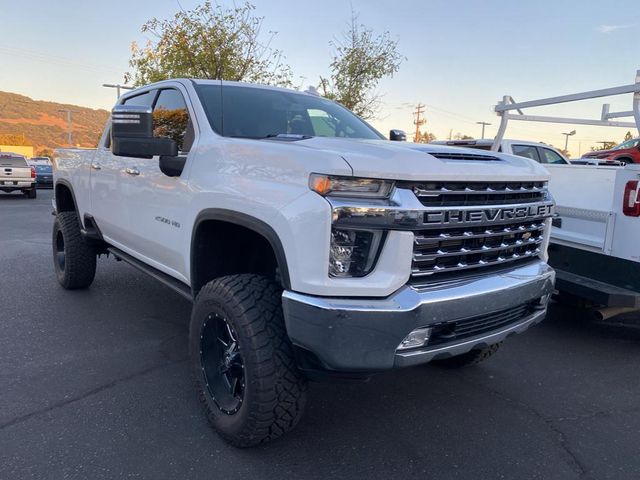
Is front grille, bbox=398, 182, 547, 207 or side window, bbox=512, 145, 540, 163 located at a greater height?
side window, bbox=512, 145, 540, 163

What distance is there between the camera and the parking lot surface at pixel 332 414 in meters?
2.69

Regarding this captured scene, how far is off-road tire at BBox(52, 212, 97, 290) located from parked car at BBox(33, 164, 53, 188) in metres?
22.9

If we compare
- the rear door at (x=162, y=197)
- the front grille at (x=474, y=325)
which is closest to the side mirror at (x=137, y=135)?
the rear door at (x=162, y=197)

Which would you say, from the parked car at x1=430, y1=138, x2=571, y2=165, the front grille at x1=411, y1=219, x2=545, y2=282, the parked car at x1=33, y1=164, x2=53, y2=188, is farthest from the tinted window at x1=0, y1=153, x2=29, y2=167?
the front grille at x1=411, y1=219, x2=545, y2=282

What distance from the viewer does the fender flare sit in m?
2.40

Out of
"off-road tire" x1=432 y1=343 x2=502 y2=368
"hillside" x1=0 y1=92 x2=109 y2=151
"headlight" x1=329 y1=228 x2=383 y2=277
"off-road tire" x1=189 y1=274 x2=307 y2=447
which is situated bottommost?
"off-road tire" x1=432 y1=343 x2=502 y2=368

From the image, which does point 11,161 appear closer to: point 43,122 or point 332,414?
point 332,414

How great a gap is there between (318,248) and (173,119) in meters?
2.11

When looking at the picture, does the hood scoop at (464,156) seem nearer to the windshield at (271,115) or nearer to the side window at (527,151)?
the windshield at (271,115)

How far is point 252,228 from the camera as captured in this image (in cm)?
260

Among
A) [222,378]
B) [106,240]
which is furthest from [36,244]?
[222,378]

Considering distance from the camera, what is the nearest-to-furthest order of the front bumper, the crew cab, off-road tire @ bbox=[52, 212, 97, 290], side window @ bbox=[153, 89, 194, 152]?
the front bumper, side window @ bbox=[153, 89, 194, 152], off-road tire @ bbox=[52, 212, 97, 290], the crew cab

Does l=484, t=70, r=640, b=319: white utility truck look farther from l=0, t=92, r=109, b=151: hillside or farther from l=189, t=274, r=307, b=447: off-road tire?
l=0, t=92, r=109, b=151: hillside

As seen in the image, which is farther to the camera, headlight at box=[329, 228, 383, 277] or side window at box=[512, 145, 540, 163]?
side window at box=[512, 145, 540, 163]
